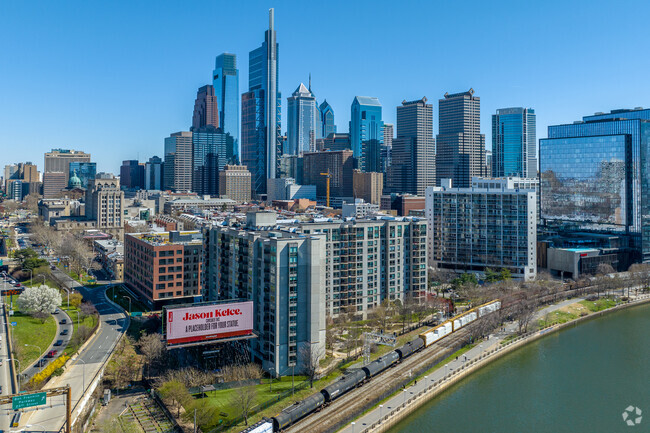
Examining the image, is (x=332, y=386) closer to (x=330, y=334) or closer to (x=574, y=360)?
(x=330, y=334)

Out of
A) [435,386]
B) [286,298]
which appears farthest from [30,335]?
[435,386]

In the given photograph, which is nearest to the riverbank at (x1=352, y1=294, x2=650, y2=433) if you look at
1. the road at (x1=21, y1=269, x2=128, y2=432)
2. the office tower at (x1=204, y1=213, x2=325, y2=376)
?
the office tower at (x1=204, y1=213, x2=325, y2=376)

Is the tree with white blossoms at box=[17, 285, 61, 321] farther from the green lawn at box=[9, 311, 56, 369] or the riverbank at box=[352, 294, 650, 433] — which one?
the riverbank at box=[352, 294, 650, 433]

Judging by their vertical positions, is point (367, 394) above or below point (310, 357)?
below

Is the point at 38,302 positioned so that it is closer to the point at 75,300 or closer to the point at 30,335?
the point at 75,300

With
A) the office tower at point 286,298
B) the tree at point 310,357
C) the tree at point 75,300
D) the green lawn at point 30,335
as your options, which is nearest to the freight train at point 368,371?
the tree at point 310,357

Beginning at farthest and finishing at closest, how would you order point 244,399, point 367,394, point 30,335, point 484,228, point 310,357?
point 484,228, point 30,335, point 310,357, point 367,394, point 244,399

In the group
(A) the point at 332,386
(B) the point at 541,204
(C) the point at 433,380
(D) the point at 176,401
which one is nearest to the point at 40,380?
(D) the point at 176,401
